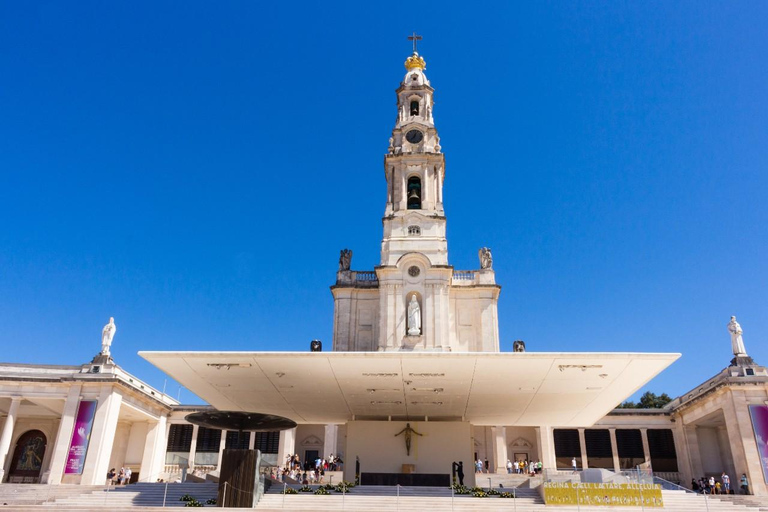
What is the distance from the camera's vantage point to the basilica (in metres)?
23.0

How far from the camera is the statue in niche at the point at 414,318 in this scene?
38500 millimetres

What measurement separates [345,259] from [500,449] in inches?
697

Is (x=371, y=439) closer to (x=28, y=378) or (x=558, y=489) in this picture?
(x=558, y=489)

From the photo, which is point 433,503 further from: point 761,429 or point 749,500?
point 761,429

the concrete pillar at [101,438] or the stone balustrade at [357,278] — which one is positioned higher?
the stone balustrade at [357,278]

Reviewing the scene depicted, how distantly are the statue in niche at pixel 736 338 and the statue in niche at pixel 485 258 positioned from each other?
604 inches

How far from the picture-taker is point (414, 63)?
51.0m

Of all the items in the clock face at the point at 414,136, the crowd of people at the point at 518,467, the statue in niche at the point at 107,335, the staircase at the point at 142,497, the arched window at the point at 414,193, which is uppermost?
the clock face at the point at 414,136

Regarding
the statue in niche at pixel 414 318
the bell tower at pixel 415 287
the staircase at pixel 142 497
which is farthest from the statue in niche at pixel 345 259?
the staircase at pixel 142 497

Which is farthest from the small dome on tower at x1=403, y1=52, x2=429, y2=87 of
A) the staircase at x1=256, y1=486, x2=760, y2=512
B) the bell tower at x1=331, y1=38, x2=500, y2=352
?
the staircase at x1=256, y1=486, x2=760, y2=512

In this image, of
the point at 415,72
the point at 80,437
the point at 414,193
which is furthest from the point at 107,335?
the point at 415,72

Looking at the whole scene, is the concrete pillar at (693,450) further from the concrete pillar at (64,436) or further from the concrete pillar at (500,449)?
the concrete pillar at (64,436)

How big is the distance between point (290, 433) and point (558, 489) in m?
26.7

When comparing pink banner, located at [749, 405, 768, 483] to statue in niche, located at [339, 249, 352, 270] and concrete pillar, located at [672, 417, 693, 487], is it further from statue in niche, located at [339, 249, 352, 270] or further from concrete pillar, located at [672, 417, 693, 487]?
statue in niche, located at [339, 249, 352, 270]
